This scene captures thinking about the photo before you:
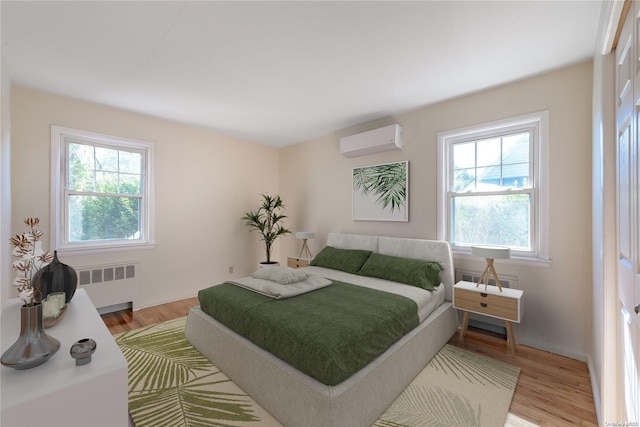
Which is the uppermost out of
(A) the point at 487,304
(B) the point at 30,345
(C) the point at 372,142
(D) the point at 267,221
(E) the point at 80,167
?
(C) the point at 372,142

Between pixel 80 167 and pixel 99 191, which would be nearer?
pixel 80 167

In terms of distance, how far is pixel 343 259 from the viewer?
3709mm

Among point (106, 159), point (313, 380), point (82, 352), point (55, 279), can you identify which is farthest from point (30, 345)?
point (106, 159)

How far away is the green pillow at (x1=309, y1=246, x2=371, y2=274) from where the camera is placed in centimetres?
358

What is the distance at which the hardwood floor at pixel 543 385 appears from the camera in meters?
1.81

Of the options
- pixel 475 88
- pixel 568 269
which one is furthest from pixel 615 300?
pixel 475 88

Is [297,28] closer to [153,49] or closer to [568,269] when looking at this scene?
[153,49]

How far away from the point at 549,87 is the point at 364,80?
1.77 metres

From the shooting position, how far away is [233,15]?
190 centimetres

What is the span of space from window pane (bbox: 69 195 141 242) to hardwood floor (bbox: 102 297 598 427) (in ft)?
3.81

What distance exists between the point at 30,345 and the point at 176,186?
333 cm

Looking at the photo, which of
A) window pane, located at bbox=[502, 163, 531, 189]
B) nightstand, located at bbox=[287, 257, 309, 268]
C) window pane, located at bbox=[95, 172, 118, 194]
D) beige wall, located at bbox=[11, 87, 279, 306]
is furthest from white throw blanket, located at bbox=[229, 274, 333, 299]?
window pane, located at bbox=[95, 172, 118, 194]

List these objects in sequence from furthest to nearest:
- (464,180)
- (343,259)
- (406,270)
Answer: (343,259), (464,180), (406,270)

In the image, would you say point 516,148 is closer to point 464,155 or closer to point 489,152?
point 489,152
